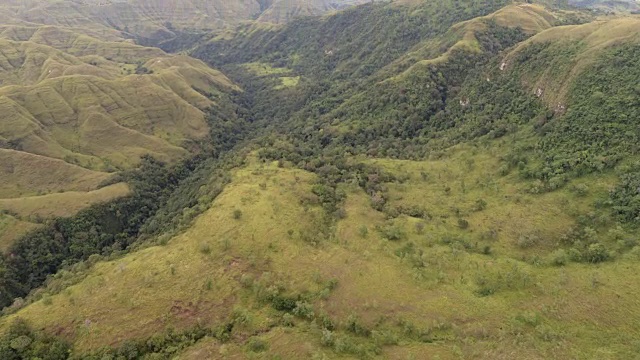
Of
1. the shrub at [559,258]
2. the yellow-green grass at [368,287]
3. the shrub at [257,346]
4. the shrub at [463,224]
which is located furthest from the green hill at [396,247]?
the shrub at [463,224]

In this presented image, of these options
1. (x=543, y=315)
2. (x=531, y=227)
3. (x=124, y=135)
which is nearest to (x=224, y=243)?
(x=543, y=315)

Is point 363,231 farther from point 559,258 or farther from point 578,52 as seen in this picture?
point 578,52

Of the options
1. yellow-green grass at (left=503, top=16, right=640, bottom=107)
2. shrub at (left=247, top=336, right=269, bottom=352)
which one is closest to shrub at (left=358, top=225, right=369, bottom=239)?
shrub at (left=247, top=336, right=269, bottom=352)

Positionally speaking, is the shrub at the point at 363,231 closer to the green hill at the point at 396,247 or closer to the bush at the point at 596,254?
the green hill at the point at 396,247

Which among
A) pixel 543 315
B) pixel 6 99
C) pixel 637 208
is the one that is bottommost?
pixel 543 315

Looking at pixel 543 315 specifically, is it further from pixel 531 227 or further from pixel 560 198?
pixel 560 198

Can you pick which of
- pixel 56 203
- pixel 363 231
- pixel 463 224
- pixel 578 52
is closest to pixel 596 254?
pixel 463 224
